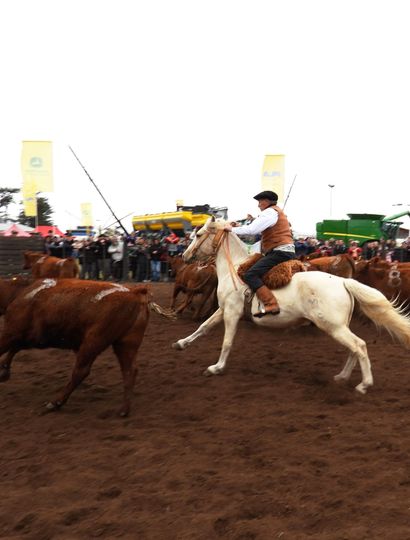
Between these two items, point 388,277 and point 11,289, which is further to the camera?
point 388,277

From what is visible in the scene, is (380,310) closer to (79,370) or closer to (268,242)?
(268,242)

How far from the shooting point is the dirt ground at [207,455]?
3486 millimetres

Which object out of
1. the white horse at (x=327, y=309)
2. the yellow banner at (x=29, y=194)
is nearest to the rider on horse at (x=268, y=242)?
the white horse at (x=327, y=309)

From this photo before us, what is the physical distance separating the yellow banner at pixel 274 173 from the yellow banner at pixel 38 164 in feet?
30.1

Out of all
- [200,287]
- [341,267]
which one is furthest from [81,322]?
[341,267]

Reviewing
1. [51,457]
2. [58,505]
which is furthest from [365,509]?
[51,457]

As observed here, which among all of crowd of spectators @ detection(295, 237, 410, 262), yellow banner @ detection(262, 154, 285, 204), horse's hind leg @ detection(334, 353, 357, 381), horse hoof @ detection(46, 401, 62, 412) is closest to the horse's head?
horse's hind leg @ detection(334, 353, 357, 381)

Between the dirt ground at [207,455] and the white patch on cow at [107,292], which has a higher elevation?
the white patch on cow at [107,292]

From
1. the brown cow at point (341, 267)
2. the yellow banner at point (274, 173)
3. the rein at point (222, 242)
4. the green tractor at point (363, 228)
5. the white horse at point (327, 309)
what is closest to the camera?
the white horse at point (327, 309)

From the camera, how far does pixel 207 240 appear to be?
8039mm

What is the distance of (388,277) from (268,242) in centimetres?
469

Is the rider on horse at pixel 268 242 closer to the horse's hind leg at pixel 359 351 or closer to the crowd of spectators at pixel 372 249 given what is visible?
the horse's hind leg at pixel 359 351

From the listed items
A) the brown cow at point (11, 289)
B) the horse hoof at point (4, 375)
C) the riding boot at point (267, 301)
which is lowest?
the horse hoof at point (4, 375)

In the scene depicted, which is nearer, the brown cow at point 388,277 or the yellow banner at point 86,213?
the brown cow at point 388,277
